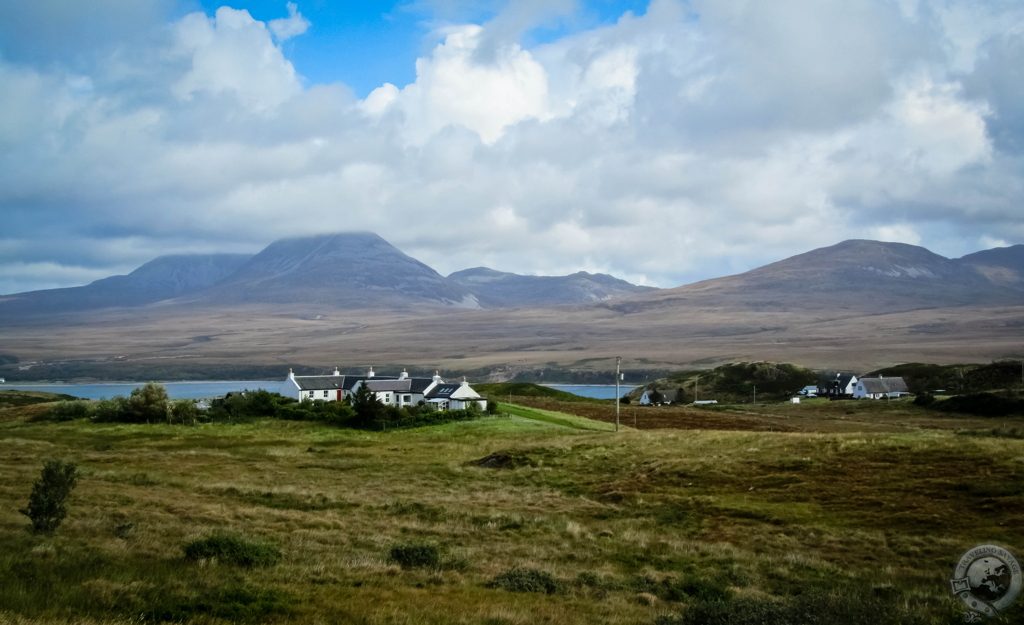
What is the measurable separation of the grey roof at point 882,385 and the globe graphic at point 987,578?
13034 centimetres

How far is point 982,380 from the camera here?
121188 millimetres

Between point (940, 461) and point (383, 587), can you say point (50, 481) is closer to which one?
point (383, 587)

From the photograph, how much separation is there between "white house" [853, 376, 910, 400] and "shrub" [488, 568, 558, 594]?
126666 mm

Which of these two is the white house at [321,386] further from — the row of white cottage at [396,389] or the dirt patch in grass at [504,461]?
the dirt patch in grass at [504,461]

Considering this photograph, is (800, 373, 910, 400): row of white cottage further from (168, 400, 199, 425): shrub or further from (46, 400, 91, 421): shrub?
(46, 400, 91, 421): shrub

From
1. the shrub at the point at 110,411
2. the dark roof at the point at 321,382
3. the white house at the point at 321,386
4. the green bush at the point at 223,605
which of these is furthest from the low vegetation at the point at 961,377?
the green bush at the point at 223,605

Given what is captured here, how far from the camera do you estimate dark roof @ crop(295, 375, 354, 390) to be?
324 ft

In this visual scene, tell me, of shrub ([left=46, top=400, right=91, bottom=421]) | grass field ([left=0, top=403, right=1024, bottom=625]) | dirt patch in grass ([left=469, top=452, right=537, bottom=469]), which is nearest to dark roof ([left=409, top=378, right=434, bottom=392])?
shrub ([left=46, top=400, right=91, bottom=421])

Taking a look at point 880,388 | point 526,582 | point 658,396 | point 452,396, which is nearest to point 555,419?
point 452,396

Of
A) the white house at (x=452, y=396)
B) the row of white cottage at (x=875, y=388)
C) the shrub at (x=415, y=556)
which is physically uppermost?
the shrub at (x=415, y=556)

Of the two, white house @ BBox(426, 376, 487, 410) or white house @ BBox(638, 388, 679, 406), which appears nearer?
white house @ BBox(426, 376, 487, 410)

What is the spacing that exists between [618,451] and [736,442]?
7642 mm

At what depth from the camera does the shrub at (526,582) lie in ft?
55.6

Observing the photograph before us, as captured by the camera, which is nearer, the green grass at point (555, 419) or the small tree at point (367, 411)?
the small tree at point (367, 411)
